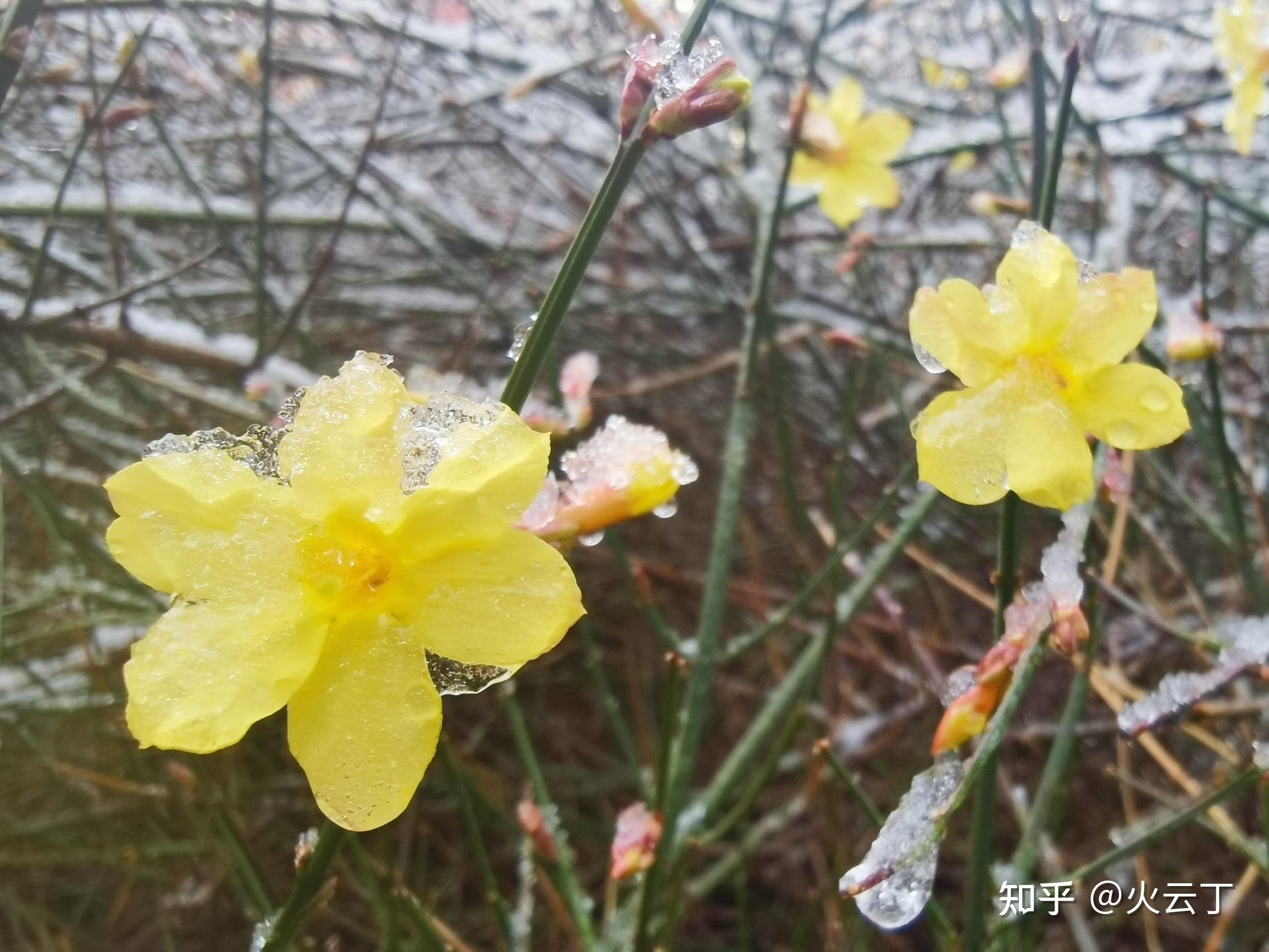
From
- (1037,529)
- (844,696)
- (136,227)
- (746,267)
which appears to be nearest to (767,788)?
(844,696)

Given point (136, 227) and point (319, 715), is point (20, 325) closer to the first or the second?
point (319, 715)

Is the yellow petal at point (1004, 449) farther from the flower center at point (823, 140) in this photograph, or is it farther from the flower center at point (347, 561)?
the flower center at point (823, 140)

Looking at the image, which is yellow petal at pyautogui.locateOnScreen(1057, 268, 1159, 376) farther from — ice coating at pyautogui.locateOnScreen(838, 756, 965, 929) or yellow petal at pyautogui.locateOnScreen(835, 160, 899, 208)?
yellow petal at pyautogui.locateOnScreen(835, 160, 899, 208)

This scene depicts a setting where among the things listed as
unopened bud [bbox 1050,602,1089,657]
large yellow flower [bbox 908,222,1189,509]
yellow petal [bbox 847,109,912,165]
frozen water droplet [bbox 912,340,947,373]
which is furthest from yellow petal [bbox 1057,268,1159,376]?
yellow petal [bbox 847,109,912,165]

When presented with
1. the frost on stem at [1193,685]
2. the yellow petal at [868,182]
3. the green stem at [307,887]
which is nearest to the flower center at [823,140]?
the yellow petal at [868,182]

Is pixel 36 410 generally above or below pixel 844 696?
above

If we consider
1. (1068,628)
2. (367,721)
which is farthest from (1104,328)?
(367,721)

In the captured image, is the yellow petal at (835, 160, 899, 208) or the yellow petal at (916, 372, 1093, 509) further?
the yellow petal at (835, 160, 899, 208)
